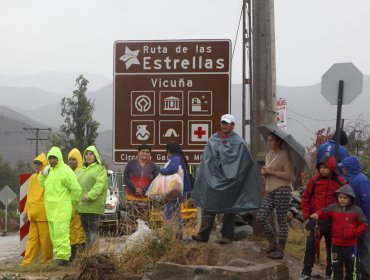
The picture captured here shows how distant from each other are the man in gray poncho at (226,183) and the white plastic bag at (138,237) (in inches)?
29.9

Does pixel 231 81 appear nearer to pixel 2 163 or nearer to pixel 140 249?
pixel 140 249

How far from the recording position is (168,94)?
11672 millimetres

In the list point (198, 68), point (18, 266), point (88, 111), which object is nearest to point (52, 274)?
point (18, 266)

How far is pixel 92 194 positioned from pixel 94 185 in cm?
25

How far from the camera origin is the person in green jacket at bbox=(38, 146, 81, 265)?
10516 millimetres

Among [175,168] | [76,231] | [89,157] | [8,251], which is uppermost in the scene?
[89,157]

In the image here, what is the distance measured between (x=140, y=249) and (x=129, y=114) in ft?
10.9

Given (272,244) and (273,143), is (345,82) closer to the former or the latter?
(273,143)

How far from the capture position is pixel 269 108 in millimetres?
10633

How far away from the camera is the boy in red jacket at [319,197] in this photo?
338 inches

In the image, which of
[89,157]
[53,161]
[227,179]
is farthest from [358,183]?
[53,161]

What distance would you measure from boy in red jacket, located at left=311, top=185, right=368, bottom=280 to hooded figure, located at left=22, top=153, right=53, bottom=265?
4.37 meters

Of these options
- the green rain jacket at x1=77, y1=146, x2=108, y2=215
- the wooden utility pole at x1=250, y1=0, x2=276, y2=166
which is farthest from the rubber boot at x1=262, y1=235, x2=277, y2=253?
the green rain jacket at x1=77, y1=146, x2=108, y2=215

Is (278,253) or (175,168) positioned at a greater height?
(175,168)
